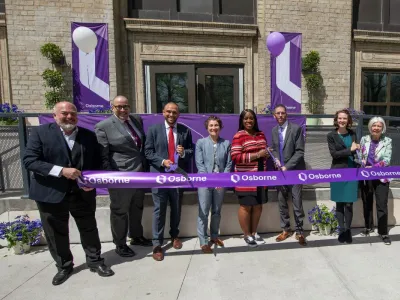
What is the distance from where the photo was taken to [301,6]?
31.4 ft

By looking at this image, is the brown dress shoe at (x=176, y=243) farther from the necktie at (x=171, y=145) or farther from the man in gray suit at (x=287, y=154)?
the man in gray suit at (x=287, y=154)

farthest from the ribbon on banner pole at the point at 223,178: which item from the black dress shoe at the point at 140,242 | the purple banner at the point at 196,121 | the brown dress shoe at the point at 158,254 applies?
→ the black dress shoe at the point at 140,242

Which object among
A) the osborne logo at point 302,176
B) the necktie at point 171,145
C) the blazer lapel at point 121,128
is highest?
the blazer lapel at point 121,128

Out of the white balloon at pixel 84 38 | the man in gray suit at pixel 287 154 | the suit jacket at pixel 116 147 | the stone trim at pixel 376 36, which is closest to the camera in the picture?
the suit jacket at pixel 116 147

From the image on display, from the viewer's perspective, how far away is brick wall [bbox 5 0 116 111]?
325 inches

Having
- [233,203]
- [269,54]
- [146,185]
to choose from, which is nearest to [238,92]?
[269,54]

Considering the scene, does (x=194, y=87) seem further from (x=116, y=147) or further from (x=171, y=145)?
(x=116, y=147)

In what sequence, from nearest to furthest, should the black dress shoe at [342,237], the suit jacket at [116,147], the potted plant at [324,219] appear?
1. the suit jacket at [116,147]
2. the black dress shoe at [342,237]
3. the potted plant at [324,219]

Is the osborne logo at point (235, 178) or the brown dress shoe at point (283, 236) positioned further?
the brown dress shoe at point (283, 236)

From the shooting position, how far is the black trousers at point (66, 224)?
120 inches

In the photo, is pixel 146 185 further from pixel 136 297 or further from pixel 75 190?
pixel 136 297

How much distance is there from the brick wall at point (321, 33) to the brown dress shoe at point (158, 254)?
7343 millimetres

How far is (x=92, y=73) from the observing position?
858 cm

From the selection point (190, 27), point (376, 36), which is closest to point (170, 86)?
point (190, 27)
